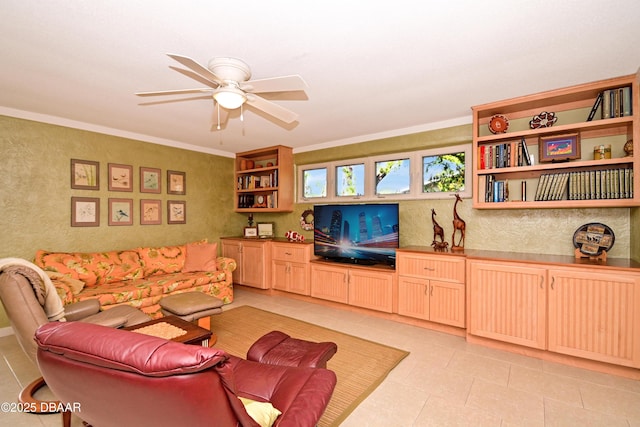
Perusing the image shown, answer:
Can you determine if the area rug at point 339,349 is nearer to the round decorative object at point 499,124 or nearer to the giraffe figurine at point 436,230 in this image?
the giraffe figurine at point 436,230

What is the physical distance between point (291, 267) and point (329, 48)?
333cm

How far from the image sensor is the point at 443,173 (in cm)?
382

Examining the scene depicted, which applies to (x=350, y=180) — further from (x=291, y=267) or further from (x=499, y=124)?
(x=499, y=124)

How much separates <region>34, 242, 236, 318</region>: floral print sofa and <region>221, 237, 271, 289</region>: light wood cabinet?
17.8 inches

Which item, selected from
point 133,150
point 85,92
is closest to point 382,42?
point 85,92

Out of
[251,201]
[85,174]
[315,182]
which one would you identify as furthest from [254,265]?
[85,174]

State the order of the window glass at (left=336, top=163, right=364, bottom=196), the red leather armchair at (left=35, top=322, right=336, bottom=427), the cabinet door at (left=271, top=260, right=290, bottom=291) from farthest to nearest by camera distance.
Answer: the cabinet door at (left=271, top=260, right=290, bottom=291) < the window glass at (left=336, top=163, right=364, bottom=196) < the red leather armchair at (left=35, top=322, right=336, bottom=427)

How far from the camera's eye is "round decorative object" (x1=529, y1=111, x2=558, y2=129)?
296cm

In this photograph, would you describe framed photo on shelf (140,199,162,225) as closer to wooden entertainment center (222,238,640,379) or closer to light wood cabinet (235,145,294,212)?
light wood cabinet (235,145,294,212)

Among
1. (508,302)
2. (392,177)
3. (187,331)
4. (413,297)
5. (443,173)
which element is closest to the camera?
(187,331)

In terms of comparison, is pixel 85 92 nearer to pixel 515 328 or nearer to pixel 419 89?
pixel 419 89

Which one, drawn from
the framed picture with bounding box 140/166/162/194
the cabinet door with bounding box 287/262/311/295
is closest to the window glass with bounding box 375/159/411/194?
the cabinet door with bounding box 287/262/311/295

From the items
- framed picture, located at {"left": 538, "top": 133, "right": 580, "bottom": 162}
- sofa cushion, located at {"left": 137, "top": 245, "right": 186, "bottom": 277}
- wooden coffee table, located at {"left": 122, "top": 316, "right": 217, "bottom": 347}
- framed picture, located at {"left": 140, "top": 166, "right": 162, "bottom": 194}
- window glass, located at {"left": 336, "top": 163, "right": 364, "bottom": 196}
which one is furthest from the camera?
window glass, located at {"left": 336, "top": 163, "right": 364, "bottom": 196}

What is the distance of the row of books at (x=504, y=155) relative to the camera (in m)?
3.02
